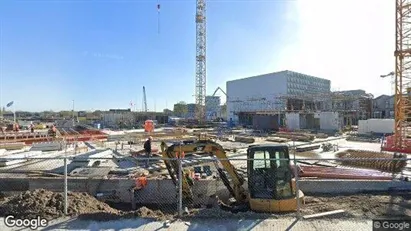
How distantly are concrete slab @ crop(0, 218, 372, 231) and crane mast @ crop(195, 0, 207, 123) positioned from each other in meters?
67.8

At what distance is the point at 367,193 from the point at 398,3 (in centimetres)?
1574

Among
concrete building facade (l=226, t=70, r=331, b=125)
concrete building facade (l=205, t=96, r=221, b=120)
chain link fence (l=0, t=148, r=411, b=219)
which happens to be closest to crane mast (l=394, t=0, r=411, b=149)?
chain link fence (l=0, t=148, r=411, b=219)

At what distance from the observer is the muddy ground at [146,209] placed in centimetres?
701

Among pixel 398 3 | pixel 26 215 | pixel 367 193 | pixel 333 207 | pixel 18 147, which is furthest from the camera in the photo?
pixel 18 147

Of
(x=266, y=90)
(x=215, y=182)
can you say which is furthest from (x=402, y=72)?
(x=266, y=90)

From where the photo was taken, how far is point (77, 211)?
7.32 metres

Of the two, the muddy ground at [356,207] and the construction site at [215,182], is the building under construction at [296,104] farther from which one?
the muddy ground at [356,207]

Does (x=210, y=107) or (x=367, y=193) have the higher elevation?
(x=210, y=107)

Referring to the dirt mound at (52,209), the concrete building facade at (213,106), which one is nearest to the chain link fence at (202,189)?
the dirt mound at (52,209)

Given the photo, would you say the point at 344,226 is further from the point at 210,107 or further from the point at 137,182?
the point at 210,107

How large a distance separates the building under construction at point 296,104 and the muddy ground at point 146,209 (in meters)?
34.3

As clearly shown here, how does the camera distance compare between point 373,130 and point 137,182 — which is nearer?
point 137,182

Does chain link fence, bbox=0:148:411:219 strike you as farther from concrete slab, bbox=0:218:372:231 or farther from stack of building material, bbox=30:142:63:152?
stack of building material, bbox=30:142:63:152

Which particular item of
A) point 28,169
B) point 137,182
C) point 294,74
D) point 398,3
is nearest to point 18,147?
point 28,169
